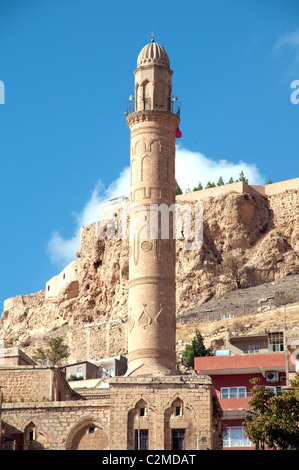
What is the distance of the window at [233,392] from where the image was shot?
36.8 metres

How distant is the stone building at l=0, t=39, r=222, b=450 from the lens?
91.4ft

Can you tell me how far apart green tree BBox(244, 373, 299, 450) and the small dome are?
48.5ft

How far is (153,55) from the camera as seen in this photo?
125 feet

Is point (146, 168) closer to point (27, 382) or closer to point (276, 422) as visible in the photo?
point (27, 382)

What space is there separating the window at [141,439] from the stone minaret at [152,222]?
5490 mm

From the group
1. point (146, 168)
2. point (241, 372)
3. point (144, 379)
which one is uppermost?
point (146, 168)

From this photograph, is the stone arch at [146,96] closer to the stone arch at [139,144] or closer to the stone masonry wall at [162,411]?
the stone arch at [139,144]

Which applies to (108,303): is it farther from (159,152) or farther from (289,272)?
(159,152)

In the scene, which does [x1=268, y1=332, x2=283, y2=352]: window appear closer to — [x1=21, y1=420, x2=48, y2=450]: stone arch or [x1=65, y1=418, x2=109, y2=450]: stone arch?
[x1=65, y1=418, x2=109, y2=450]: stone arch

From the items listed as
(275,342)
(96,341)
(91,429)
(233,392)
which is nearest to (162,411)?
(91,429)

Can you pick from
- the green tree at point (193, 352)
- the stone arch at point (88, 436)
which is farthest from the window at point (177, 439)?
the green tree at point (193, 352)

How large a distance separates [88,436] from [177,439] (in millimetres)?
2572

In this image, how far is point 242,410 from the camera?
1334 inches

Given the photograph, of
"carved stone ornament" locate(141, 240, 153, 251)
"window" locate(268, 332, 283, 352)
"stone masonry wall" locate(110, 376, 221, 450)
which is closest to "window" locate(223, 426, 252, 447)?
"stone masonry wall" locate(110, 376, 221, 450)
